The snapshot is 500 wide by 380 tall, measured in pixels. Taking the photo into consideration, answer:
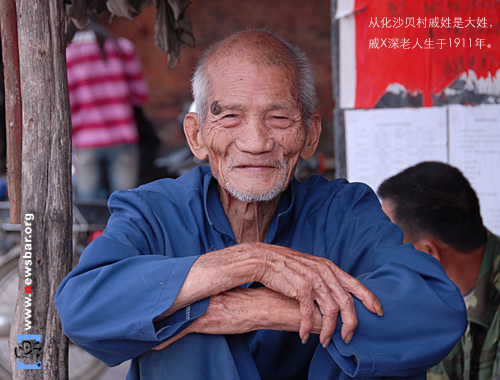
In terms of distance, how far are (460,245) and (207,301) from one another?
1.37 meters

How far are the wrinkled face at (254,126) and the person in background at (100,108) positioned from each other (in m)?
3.52

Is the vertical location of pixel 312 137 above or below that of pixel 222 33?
below

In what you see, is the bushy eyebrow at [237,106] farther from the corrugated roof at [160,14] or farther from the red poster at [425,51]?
the red poster at [425,51]

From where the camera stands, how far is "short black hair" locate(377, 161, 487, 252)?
2.63 meters

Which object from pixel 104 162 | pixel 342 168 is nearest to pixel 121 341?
pixel 342 168

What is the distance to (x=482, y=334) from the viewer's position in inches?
100

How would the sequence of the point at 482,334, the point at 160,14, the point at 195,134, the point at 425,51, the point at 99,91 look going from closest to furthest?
1. the point at 195,134
2. the point at 482,334
3. the point at 160,14
4. the point at 425,51
5. the point at 99,91

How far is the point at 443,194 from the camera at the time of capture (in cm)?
273

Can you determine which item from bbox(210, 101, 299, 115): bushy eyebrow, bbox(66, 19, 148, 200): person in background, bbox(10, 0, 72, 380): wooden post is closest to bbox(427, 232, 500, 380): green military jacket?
bbox(210, 101, 299, 115): bushy eyebrow

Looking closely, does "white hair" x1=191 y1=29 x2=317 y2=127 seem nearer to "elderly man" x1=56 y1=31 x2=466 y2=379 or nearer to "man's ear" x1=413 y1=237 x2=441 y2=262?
"elderly man" x1=56 y1=31 x2=466 y2=379

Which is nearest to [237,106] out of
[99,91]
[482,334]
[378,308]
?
[378,308]

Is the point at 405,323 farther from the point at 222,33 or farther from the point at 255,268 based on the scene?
the point at 222,33

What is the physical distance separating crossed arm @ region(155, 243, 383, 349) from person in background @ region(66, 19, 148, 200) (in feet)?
13.0

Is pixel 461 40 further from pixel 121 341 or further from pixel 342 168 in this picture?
pixel 121 341
